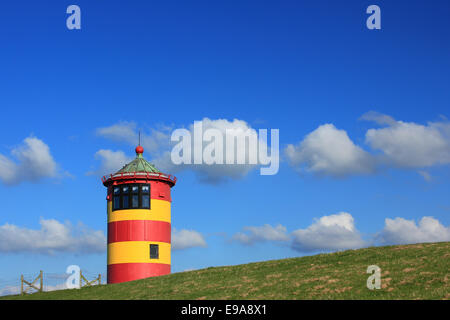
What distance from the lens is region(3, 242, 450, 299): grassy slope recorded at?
28.1 metres

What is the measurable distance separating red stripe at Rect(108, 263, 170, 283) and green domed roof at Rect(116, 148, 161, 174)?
26.2 feet

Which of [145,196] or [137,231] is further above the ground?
[145,196]

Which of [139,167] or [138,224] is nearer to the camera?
[138,224]

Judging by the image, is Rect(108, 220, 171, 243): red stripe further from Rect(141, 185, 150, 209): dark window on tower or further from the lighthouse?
Rect(141, 185, 150, 209): dark window on tower

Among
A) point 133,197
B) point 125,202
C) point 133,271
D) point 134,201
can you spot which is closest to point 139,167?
point 133,197

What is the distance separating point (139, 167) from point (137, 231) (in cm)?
573

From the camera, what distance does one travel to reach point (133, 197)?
46.2 metres

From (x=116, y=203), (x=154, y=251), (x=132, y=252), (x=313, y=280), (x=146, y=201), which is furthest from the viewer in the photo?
(x=116, y=203)

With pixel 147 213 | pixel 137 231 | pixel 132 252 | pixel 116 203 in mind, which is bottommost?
pixel 132 252

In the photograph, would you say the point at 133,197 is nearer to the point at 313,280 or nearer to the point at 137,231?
the point at 137,231

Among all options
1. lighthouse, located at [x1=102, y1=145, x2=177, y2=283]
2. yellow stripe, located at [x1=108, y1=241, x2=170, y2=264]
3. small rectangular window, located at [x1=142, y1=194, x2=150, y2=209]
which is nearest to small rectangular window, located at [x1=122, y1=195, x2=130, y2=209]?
lighthouse, located at [x1=102, y1=145, x2=177, y2=283]

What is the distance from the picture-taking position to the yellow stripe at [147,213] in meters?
45.8

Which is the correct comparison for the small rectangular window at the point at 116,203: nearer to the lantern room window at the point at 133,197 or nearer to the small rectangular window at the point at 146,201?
the lantern room window at the point at 133,197
